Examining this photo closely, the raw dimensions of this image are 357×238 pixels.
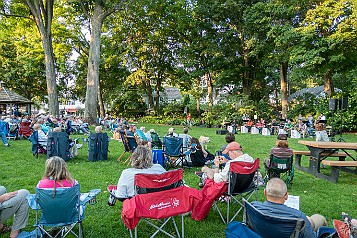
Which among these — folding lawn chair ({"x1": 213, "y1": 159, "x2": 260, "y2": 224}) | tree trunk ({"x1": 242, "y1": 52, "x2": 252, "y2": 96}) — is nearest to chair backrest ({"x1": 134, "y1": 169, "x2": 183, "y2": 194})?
folding lawn chair ({"x1": 213, "y1": 159, "x2": 260, "y2": 224})

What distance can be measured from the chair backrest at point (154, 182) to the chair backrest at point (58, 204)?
70cm

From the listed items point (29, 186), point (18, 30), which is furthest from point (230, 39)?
point (29, 186)

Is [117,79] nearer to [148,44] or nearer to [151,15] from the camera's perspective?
[148,44]

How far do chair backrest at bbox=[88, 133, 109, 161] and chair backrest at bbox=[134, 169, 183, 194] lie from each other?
532cm

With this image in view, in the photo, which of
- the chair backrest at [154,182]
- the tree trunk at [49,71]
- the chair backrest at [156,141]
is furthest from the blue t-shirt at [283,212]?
the tree trunk at [49,71]

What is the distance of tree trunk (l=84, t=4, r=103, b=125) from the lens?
18.2 meters

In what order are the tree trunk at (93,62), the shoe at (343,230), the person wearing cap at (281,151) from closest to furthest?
the shoe at (343,230), the person wearing cap at (281,151), the tree trunk at (93,62)

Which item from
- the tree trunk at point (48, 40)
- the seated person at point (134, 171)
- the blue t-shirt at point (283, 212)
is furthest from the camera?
the tree trunk at point (48, 40)

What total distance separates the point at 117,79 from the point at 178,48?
8371 mm

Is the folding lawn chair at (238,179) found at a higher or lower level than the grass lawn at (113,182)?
higher

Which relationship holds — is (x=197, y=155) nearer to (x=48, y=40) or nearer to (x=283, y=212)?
(x=283, y=212)

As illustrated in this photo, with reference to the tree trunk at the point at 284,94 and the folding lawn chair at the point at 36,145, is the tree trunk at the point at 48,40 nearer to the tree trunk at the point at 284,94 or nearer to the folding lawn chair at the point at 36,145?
the folding lawn chair at the point at 36,145

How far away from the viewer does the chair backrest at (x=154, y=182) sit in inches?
138

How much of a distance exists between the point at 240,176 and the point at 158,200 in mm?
1428
